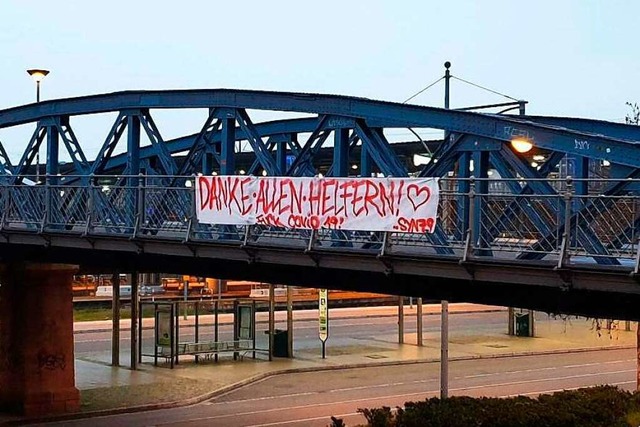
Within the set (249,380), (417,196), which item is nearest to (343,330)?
(249,380)

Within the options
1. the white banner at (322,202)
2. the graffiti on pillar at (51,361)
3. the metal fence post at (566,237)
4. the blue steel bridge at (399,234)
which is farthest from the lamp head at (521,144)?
the graffiti on pillar at (51,361)

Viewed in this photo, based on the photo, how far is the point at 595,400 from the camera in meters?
20.4

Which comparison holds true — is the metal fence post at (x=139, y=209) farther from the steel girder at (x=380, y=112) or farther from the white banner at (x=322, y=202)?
the steel girder at (x=380, y=112)

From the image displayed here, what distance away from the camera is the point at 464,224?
14336 millimetres

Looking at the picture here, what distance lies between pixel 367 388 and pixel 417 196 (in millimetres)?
17069

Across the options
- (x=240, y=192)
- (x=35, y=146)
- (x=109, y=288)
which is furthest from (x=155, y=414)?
(x=109, y=288)

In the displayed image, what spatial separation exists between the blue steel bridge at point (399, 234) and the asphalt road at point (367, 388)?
5.68 m

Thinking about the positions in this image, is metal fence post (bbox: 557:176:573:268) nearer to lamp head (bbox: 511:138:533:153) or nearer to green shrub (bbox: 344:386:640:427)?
lamp head (bbox: 511:138:533:153)

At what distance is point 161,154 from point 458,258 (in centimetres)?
917

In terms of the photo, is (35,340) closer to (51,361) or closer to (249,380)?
(51,361)

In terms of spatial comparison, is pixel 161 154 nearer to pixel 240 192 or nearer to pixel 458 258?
pixel 240 192

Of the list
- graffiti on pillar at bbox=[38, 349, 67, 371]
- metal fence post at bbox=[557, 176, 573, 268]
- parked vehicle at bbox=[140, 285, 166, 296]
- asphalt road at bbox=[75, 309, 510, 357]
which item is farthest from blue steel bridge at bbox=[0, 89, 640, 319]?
parked vehicle at bbox=[140, 285, 166, 296]

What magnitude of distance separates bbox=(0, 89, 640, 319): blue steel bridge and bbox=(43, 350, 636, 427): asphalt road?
568 cm

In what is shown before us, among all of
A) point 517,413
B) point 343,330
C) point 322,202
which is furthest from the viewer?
point 343,330
